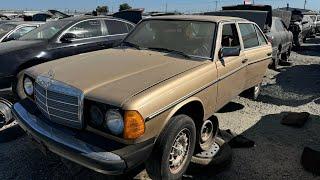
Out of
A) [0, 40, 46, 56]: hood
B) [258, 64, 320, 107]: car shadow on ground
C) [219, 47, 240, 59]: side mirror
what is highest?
[219, 47, 240, 59]: side mirror

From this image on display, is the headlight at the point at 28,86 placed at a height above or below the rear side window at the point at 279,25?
below

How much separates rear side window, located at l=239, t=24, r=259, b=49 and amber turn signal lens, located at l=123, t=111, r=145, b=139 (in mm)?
2997

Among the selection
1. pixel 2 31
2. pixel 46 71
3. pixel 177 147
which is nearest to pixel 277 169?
pixel 177 147

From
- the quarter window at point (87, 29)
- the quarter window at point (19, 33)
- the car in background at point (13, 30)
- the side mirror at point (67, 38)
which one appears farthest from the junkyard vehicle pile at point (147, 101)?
the quarter window at point (19, 33)

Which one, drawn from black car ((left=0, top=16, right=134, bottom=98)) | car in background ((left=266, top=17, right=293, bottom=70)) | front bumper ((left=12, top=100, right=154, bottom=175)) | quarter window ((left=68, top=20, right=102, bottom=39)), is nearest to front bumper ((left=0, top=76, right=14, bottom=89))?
black car ((left=0, top=16, right=134, bottom=98))

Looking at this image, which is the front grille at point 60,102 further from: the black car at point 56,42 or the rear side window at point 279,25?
the rear side window at point 279,25

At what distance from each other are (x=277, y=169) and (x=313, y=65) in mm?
7842

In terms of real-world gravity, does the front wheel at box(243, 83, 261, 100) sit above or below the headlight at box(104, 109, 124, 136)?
below

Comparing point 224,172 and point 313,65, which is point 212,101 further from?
point 313,65

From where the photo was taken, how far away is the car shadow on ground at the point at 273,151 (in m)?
4.04

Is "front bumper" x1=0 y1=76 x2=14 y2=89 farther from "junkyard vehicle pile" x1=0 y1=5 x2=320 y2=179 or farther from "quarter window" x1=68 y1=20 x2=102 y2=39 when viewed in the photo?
"quarter window" x1=68 y1=20 x2=102 y2=39

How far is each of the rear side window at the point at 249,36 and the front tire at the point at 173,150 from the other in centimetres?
234

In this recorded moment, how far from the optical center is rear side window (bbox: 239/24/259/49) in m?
5.55

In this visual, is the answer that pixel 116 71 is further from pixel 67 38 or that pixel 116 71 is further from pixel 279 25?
pixel 279 25
